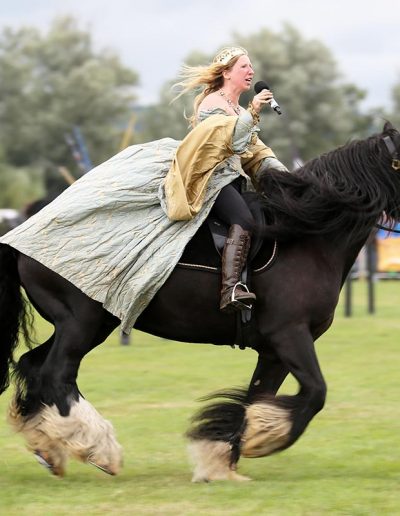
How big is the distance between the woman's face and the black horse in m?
0.57

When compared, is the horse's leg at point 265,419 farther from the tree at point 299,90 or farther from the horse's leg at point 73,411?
the tree at point 299,90

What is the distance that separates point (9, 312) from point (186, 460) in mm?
1475

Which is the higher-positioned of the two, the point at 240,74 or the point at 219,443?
the point at 240,74

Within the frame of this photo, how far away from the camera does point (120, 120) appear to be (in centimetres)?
6631

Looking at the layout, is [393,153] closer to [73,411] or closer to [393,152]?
[393,152]

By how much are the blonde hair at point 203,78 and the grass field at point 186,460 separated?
2.21 meters

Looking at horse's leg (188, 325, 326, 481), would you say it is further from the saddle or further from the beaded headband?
the beaded headband

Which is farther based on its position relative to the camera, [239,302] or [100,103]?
[100,103]

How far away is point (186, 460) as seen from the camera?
735cm

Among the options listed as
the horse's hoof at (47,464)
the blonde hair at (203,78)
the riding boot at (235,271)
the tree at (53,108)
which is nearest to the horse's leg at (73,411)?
the horse's hoof at (47,464)

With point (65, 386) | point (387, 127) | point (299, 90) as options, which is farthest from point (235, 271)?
point (299, 90)

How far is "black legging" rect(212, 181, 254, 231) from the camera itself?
6617 mm

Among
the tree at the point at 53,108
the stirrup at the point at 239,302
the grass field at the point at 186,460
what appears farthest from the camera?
the tree at the point at 53,108

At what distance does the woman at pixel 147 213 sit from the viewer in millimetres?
6613
